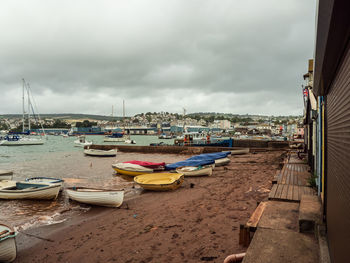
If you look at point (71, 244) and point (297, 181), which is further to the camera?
point (297, 181)

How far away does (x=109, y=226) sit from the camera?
331 inches

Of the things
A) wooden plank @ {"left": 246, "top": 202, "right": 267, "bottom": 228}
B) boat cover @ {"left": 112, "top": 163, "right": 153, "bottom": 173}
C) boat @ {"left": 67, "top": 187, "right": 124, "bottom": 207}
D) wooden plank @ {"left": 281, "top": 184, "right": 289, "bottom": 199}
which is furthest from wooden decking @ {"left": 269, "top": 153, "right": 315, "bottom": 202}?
boat cover @ {"left": 112, "top": 163, "right": 153, "bottom": 173}

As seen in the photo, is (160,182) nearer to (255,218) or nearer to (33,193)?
(33,193)

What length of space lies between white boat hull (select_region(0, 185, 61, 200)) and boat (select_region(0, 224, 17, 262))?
19.7ft

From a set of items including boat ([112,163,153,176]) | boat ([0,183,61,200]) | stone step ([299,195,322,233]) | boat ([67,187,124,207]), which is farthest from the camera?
boat ([112,163,153,176])

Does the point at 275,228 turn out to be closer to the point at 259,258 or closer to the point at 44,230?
the point at 259,258

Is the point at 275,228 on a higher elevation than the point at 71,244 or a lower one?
higher

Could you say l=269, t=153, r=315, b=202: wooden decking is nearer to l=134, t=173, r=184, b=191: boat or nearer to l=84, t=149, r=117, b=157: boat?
l=134, t=173, r=184, b=191: boat

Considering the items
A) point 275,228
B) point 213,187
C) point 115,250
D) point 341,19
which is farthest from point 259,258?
point 213,187

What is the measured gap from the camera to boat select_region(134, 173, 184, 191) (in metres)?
12.8

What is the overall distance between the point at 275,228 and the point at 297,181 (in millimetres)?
Answer: 4688

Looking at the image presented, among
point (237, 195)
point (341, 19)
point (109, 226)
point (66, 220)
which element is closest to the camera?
point (341, 19)

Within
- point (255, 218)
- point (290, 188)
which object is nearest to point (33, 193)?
point (255, 218)

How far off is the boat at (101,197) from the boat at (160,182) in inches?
101
